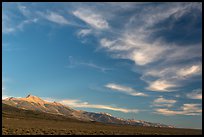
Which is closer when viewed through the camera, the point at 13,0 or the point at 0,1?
the point at 0,1

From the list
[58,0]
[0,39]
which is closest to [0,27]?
[0,39]

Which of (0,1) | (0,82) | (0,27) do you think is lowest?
(0,82)

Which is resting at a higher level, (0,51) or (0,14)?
(0,14)

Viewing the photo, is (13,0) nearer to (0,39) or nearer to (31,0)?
(31,0)

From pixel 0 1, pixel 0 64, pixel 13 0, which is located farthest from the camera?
pixel 13 0

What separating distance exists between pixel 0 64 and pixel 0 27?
3.51m

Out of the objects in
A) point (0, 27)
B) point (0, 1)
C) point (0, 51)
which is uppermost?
point (0, 1)

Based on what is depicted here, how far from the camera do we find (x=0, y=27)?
82.6 feet

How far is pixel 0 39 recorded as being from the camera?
1006 inches

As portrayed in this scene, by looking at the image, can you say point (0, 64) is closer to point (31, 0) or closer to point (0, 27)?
point (0, 27)

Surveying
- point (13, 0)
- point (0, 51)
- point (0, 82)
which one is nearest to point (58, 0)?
point (13, 0)

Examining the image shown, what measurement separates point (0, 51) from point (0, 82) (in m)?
2.50

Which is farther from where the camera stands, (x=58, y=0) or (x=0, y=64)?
(x=58, y=0)

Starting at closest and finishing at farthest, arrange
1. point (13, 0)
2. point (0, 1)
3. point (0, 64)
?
point (0, 64) < point (0, 1) < point (13, 0)
